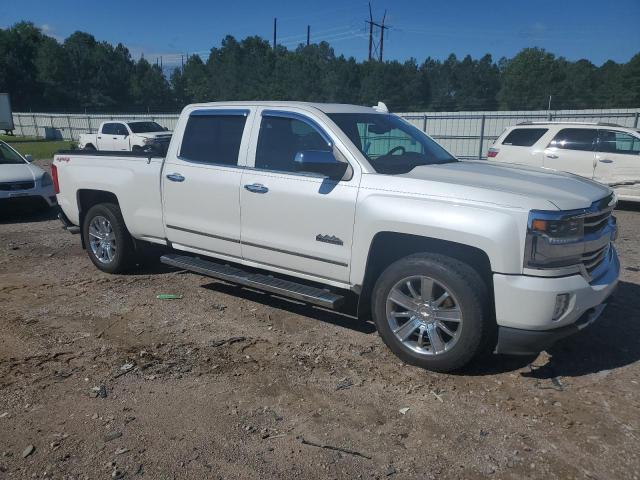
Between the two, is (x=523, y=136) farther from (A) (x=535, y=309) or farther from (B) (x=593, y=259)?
(A) (x=535, y=309)

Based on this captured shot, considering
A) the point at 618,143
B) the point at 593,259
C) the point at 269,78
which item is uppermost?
the point at 269,78

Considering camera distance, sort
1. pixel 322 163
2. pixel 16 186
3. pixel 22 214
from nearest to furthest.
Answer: pixel 322 163
pixel 16 186
pixel 22 214

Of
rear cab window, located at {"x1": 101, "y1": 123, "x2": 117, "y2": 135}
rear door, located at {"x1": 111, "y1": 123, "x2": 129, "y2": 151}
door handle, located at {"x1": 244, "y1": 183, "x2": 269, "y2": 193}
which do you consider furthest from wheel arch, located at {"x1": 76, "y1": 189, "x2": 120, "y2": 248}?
rear cab window, located at {"x1": 101, "y1": 123, "x2": 117, "y2": 135}

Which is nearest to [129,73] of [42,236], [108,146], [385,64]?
[385,64]

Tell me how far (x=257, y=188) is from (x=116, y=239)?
7.66 feet

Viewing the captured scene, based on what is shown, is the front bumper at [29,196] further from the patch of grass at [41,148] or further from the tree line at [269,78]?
the tree line at [269,78]

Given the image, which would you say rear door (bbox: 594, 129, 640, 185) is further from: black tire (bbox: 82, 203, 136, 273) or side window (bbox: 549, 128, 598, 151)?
black tire (bbox: 82, 203, 136, 273)

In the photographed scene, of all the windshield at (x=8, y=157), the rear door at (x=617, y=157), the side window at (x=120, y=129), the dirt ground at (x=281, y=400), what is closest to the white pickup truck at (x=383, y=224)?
the dirt ground at (x=281, y=400)

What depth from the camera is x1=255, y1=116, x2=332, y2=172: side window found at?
4.72 metres

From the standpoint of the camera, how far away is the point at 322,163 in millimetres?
4234

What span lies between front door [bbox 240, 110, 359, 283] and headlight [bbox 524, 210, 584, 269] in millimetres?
1326

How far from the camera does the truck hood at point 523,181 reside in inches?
145

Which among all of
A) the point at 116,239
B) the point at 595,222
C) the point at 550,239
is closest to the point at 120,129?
the point at 116,239

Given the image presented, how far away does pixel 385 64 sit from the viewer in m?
61.5
